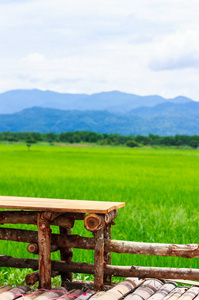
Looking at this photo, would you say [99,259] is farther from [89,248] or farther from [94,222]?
[94,222]

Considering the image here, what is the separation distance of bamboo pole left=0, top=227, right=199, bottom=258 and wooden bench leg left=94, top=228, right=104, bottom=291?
176mm

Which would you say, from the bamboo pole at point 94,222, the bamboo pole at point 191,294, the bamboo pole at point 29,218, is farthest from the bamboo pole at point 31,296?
the bamboo pole at point 191,294

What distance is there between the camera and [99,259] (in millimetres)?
3605

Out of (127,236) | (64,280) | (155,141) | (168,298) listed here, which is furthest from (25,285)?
(155,141)

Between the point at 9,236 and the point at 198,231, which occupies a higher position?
the point at 9,236

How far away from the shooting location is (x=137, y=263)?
187 inches

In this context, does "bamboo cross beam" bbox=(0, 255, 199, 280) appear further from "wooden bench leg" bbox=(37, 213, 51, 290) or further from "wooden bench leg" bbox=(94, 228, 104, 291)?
"wooden bench leg" bbox=(37, 213, 51, 290)

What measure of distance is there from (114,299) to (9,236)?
4.20 feet

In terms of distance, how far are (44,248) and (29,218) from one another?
1.09 ft

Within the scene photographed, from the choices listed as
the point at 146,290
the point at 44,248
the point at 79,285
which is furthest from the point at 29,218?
the point at 146,290

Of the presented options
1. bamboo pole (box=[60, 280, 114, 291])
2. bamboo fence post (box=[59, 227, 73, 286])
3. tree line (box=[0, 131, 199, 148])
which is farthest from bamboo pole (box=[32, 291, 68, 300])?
tree line (box=[0, 131, 199, 148])

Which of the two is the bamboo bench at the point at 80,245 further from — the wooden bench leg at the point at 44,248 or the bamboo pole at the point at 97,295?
the bamboo pole at the point at 97,295

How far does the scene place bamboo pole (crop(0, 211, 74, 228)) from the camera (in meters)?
3.76

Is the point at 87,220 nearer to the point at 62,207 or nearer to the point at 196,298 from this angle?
the point at 62,207
